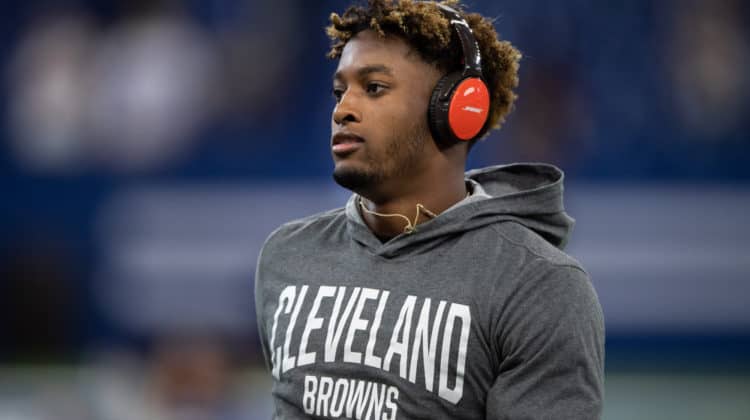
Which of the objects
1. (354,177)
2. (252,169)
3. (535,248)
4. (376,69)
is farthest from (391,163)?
(252,169)

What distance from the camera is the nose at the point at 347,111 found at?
196 cm

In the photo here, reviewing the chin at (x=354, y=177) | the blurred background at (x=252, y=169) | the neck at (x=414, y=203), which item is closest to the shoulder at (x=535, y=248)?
the neck at (x=414, y=203)

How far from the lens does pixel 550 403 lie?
5.67 ft

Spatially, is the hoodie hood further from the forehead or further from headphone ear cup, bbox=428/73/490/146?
the forehead

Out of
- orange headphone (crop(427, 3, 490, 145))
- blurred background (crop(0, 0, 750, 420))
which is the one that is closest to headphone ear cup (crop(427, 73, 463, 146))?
orange headphone (crop(427, 3, 490, 145))

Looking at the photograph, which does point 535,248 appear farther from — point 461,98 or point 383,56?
point 383,56

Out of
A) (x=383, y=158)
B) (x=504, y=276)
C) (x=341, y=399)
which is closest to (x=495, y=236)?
(x=504, y=276)

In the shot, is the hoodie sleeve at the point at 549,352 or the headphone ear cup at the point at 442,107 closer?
the hoodie sleeve at the point at 549,352

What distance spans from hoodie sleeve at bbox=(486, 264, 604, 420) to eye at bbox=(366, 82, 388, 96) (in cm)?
44

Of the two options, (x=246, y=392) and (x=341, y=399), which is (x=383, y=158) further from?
(x=246, y=392)

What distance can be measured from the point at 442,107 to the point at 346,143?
19cm

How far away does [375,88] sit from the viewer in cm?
198

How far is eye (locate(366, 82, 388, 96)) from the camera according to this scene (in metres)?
1.97

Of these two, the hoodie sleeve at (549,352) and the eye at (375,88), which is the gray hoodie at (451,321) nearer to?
the hoodie sleeve at (549,352)
